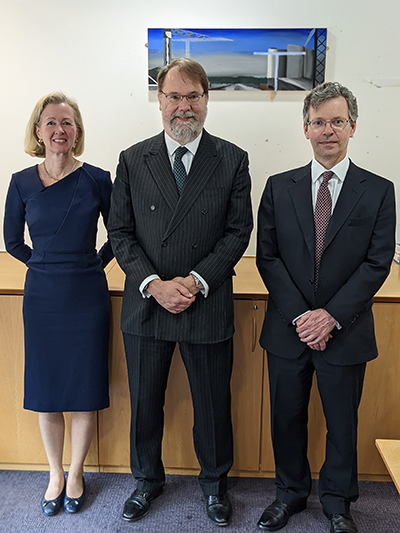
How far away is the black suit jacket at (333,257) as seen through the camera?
5.55 ft

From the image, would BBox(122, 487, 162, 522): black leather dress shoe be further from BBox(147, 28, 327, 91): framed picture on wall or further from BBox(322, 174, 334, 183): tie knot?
BBox(147, 28, 327, 91): framed picture on wall

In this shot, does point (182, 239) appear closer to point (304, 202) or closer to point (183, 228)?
point (183, 228)

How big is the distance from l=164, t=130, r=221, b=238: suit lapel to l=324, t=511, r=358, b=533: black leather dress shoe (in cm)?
126

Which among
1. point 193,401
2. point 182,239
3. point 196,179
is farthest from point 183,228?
point 193,401

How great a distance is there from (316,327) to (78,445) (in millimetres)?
1131

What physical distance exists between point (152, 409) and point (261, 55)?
1.74 meters

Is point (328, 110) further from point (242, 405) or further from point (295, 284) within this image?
point (242, 405)

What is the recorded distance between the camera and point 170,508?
2.06 meters

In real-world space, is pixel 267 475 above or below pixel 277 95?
below

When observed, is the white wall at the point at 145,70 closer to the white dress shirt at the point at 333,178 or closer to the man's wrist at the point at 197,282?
the white dress shirt at the point at 333,178

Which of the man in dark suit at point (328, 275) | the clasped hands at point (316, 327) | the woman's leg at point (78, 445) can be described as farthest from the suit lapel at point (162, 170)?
the woman's leg at point (78, 445)

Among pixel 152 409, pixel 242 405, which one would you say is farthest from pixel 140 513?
pixel 242 405

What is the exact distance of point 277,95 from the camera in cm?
246

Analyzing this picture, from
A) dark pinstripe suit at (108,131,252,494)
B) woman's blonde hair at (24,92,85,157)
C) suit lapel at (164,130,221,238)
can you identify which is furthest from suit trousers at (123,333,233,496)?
woman's blonde hair at (24,92,85,157)
